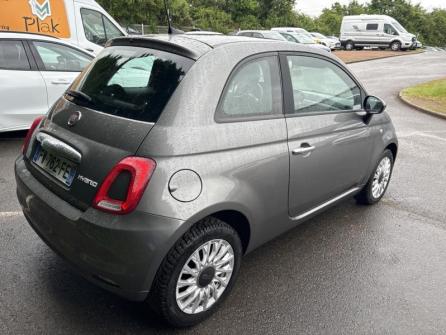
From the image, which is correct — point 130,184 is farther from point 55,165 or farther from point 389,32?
point 389,32

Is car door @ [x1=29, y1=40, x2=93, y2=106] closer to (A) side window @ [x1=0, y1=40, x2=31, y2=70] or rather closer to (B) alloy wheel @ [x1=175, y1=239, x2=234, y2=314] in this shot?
(A) side window @ [x1=0, y1=40, x2=31, y2=70]

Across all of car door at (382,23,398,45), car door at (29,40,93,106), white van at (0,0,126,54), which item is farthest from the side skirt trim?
car door at (382,23,398,45)

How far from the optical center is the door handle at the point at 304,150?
2934mm

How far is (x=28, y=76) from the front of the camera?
19.1 ft

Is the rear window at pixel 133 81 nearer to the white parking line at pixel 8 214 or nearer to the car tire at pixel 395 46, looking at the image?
the white parking line at pixel 8 214

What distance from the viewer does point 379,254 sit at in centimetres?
357

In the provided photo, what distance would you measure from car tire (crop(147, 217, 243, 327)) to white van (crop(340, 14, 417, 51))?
33504 mm

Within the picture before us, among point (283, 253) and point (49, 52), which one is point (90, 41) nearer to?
point (49, 52)

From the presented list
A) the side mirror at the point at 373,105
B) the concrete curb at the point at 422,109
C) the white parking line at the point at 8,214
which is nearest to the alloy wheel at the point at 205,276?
the side mirror at the point at 373,105

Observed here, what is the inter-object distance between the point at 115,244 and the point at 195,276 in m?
0.57

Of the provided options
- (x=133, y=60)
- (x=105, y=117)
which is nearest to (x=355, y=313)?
(x=105, y=117)

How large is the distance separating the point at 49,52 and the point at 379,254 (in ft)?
17.3

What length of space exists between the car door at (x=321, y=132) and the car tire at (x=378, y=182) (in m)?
0.41

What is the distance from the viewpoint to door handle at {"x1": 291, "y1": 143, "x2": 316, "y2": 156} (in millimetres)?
2934
